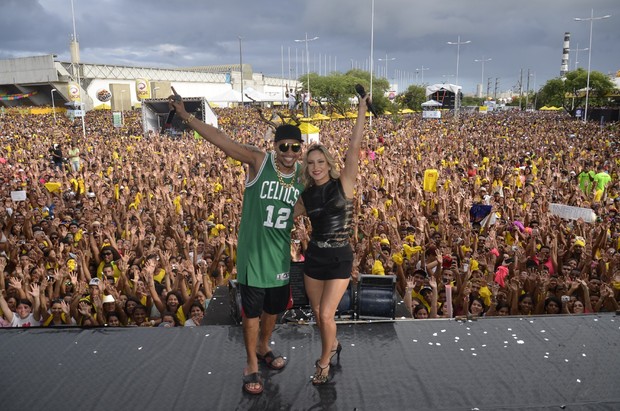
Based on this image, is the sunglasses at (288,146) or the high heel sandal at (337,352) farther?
the high heel sandal at (337,352)

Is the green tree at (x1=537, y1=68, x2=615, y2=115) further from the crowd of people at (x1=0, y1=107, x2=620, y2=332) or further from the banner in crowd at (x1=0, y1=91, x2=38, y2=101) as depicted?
the banner in crowd at (x1=0, y1=91, x2=38, y2=101)

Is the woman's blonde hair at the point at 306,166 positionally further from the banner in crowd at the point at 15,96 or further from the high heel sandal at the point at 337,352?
the banner in crowd at the point at 15,96

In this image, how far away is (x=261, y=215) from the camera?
2680 mm

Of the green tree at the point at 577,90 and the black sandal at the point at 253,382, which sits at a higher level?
the green tree at the point at 577,90

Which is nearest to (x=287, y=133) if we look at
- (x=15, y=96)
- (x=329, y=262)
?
(x=329, y=262)

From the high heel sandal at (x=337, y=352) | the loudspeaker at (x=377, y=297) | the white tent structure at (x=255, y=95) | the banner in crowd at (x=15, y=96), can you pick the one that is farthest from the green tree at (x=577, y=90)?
the banner in crowd at (x=15, y=96)

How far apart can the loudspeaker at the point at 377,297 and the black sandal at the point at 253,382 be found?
1.18 m

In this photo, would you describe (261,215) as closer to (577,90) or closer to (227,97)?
(227,97)

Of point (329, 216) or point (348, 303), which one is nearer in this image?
point (329, 216)

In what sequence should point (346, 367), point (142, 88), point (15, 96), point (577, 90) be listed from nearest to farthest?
1. point (346, 367)
2. point (142, 88)
3. point (15, 96)
4. point (577, 90)

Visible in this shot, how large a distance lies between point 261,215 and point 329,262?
0.46 m

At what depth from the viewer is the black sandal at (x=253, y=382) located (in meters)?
2.67

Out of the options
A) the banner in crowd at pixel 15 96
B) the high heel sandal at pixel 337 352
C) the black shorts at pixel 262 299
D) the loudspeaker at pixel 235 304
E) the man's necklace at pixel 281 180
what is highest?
the banner in crowd at pixel 15 96

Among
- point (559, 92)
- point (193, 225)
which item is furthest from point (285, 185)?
point (559, 92)
